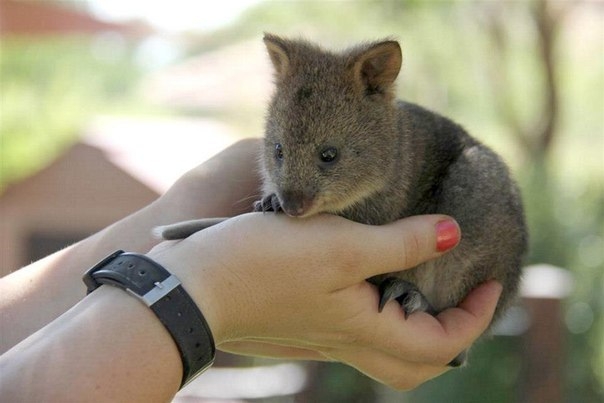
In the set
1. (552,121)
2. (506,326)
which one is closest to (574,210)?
(506,326)

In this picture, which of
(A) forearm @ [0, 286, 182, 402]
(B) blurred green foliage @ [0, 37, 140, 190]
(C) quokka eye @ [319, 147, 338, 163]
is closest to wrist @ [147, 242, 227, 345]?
(A) forearm @ [0, 286, 182, 402]

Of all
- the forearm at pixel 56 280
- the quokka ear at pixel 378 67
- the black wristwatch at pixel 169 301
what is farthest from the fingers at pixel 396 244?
the forearm at pixel 56 280

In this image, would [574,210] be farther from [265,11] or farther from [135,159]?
[265,11]

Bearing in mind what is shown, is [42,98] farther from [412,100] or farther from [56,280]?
[56,280]

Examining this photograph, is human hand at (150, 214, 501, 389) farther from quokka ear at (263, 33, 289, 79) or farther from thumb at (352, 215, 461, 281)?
quokka ear at (263, 33, 289, 79)

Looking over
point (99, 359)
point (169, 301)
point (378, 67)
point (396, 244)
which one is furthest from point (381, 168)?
point (99, 359)
